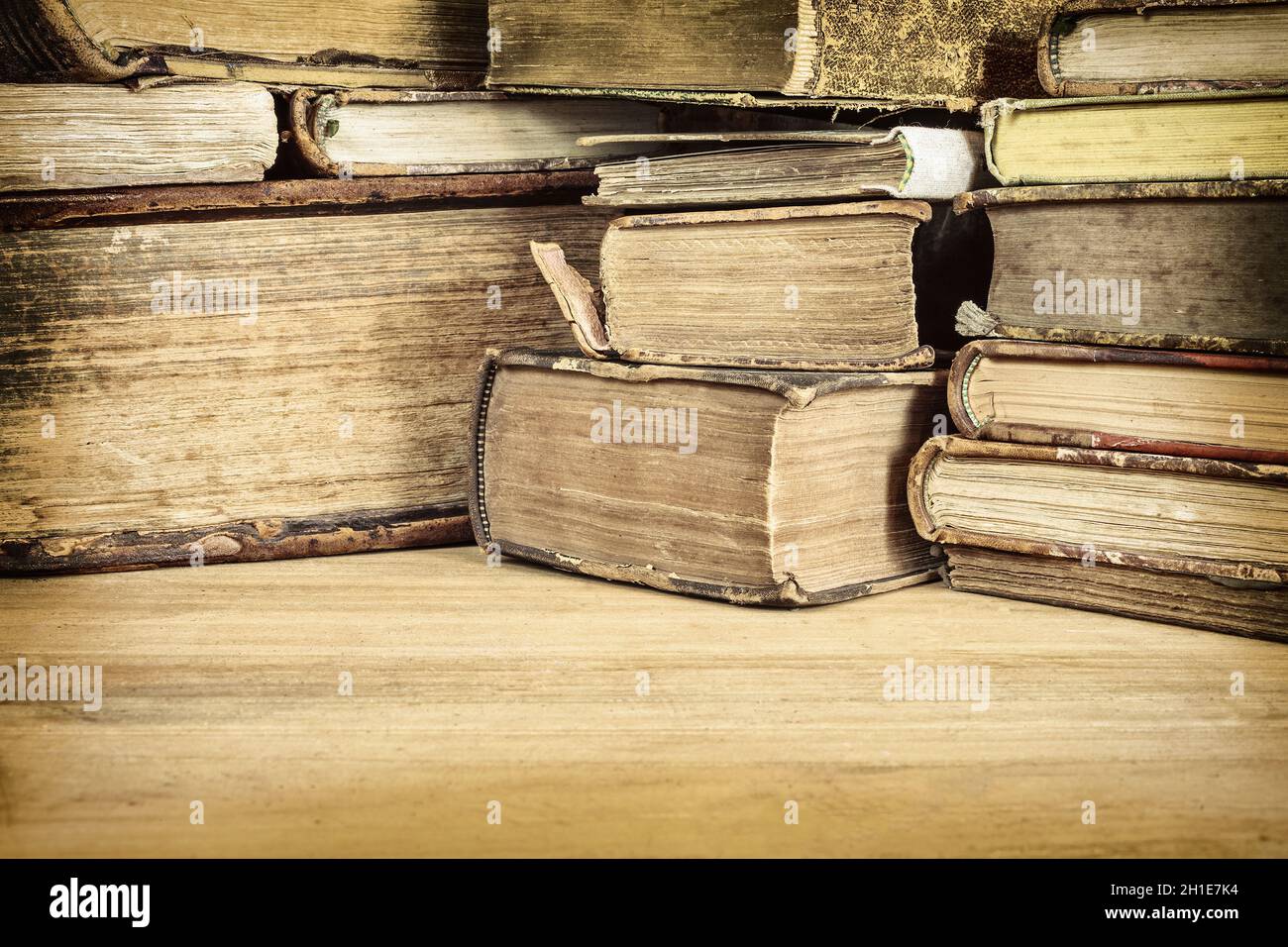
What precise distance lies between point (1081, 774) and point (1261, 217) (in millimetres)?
699

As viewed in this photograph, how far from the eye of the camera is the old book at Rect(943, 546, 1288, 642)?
4.59 ft

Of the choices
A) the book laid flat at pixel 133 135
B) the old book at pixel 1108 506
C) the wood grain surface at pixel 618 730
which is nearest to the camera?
the wood grain surface at pixel 618 730

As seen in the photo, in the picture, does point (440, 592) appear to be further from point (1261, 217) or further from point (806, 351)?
point (1261, 217)

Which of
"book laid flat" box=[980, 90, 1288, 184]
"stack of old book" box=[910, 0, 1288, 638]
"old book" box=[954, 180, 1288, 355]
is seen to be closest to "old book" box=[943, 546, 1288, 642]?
"stack of old book" box=[910, 0, 1288, 638]

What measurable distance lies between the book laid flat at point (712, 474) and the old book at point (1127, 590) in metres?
0.11

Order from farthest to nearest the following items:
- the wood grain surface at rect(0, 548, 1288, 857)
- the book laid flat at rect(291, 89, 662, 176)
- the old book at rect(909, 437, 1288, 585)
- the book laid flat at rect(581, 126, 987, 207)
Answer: the book laid flat at rect(291, 89, 662, 176) < the book laid flat at rect(581, 126, 987, 207) < the old book at rect(909, 437, 1288, 585) < the wood grain surface at rect(0, 548, 1288, 857)

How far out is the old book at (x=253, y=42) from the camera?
1.58 meters

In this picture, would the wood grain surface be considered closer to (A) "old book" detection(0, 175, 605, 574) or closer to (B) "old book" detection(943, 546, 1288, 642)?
(B) "old book" detection(943, 546, 1288, 642)

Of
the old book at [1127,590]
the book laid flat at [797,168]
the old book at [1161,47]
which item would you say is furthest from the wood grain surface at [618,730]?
the old book at [1161,47]

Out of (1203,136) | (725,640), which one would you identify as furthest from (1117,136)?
(725,640)

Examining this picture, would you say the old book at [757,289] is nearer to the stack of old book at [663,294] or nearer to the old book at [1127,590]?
the stack of old book at [663,294]

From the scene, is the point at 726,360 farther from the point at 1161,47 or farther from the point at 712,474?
the point at 1161,47

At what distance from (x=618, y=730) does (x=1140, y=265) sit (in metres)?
0.82

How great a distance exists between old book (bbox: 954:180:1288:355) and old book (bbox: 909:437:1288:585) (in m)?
0.14
